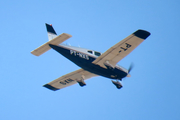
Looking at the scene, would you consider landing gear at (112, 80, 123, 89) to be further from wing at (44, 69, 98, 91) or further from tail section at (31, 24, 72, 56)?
tail section at (31, 24, 72, 56)

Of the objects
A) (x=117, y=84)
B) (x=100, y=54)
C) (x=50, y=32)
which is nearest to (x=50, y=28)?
(x=50, y=32)

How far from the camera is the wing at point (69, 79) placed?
23703 millimetres

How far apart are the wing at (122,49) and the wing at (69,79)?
11.4ft

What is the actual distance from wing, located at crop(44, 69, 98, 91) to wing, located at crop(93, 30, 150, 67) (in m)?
3.48

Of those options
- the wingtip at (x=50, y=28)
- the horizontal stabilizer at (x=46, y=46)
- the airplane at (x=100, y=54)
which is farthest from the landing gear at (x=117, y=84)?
the wingtip at (x=50, y=28)

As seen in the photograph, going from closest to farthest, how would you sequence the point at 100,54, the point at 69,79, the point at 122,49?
1. the point at 122,49
2. the point at 100,54
3. the point at 69,79

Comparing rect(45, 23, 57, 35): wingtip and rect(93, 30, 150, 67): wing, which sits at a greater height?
rect(45, 23, 57, 35): wingtip

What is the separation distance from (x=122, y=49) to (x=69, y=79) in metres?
7.63

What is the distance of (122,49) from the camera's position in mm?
19625

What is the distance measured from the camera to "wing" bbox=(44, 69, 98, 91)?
2370 centimetres

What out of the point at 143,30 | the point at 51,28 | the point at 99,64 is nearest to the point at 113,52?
the point at 99,64

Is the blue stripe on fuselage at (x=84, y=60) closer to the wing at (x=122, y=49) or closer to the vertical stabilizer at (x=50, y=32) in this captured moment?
the wing at (x=122, y=49)

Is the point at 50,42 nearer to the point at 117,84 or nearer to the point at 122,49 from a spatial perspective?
the point at 122,49

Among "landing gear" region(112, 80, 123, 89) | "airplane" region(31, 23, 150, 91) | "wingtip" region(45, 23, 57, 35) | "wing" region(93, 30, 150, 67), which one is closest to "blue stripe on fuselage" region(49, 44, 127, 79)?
"airplane" region(31, 23, 150, 91)
